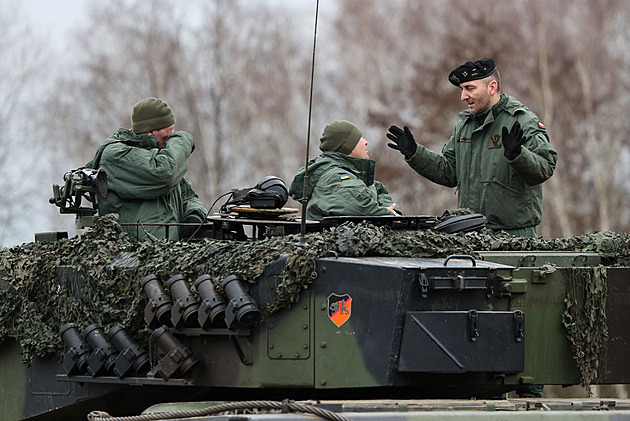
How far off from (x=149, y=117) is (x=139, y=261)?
2.13 metres

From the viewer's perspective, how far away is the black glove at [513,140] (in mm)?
8188

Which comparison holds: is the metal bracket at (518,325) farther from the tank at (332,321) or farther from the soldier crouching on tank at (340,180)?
the soldier crouching on tank at (340,180)

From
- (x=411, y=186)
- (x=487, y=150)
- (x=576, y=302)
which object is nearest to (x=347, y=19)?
(x=411, y=186)

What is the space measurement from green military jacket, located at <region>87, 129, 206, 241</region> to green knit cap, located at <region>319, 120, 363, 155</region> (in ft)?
3.62

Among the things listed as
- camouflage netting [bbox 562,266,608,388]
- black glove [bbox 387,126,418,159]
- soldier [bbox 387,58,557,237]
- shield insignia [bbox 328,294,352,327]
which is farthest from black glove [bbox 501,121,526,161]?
shield insignia [bbox 328,294,352,327]

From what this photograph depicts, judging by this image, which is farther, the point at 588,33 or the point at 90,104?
the point at 90,104

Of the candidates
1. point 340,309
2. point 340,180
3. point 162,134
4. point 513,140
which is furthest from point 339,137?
point 340,309

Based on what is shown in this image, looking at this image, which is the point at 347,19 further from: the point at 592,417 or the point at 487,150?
the point at 592,417

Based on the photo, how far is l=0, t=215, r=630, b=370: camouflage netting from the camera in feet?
22.6

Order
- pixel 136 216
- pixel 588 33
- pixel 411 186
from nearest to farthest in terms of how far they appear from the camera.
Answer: pixel 136 216 < pixel 411 186 < pixel 588 33

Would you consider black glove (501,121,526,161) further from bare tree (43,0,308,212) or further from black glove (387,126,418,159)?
bare tree (43,0,308,212)

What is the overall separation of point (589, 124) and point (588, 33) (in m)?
2.56

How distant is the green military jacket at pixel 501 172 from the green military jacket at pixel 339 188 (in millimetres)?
828

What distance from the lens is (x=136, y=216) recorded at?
8.91 metres
